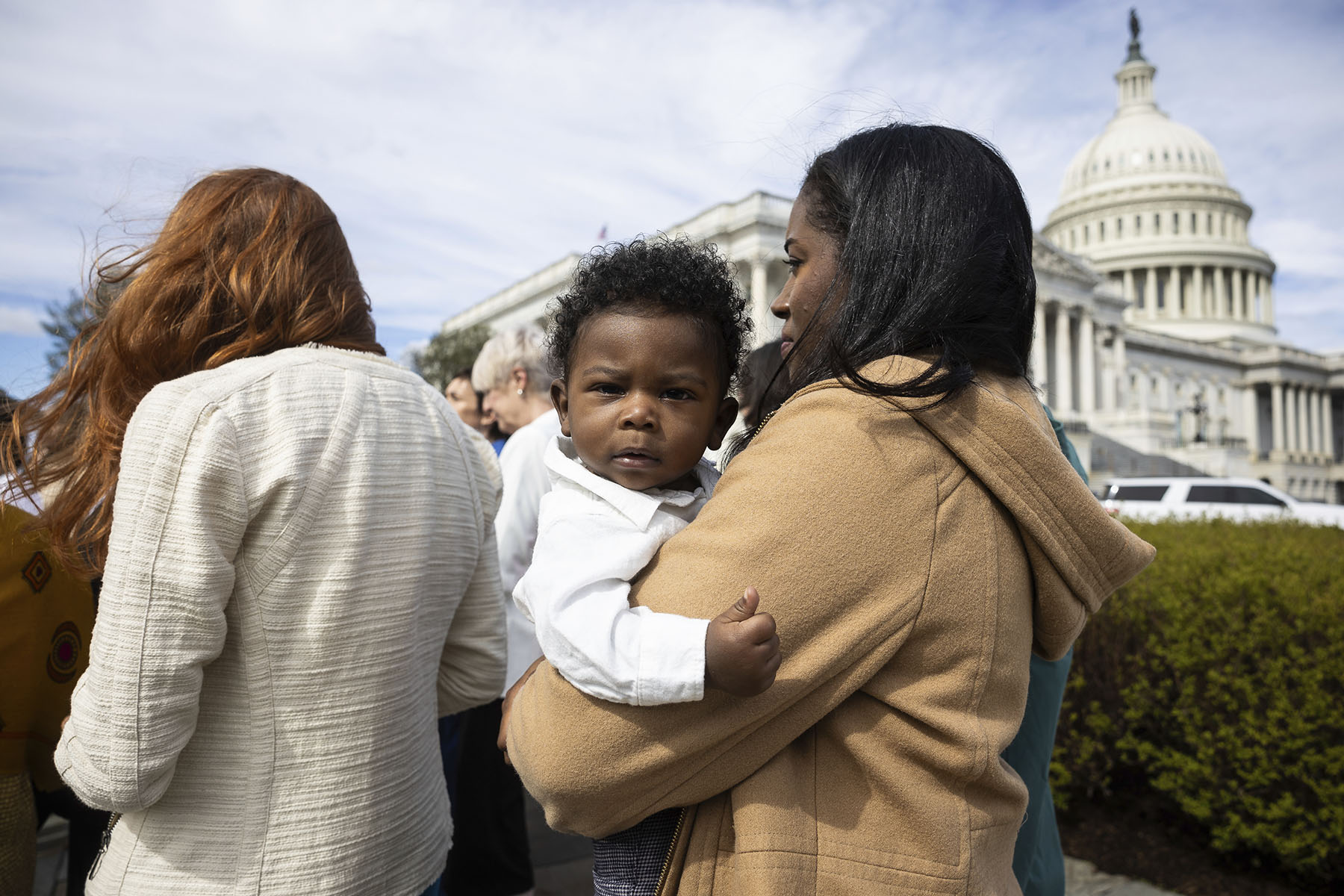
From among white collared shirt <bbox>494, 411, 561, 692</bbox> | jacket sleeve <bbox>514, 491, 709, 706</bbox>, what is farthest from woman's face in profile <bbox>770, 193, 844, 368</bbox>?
white collared shirt <bbox>494, 411, 561, 692</bbox>

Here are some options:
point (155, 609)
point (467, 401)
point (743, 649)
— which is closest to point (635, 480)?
point (743, 649)

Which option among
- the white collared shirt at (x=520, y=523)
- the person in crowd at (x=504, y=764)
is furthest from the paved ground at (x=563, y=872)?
the white collared shirt at (x=520, y=523)

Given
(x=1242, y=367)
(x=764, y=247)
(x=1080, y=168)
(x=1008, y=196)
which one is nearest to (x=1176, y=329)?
(x=1242, y=367)

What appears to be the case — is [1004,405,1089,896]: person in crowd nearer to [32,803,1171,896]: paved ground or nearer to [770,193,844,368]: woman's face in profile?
[770,193,844,368]: woman's face in profile

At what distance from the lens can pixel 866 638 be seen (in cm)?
122

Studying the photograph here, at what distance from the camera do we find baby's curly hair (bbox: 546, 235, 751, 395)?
5.47 feet

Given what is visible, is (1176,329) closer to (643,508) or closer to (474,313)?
(474,313)

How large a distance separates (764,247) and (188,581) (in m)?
38.9

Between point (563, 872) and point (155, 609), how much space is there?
11.6 feet

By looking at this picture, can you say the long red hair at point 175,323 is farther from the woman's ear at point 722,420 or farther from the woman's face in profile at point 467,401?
the woman's face in profile at point 467,401

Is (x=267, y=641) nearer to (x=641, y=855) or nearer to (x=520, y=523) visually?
(x=641, y=855)

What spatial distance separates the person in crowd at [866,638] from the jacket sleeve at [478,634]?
97 centimetres

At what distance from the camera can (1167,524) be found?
25.7ft

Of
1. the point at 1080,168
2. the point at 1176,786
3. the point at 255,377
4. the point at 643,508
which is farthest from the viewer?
the point at 1080,168
